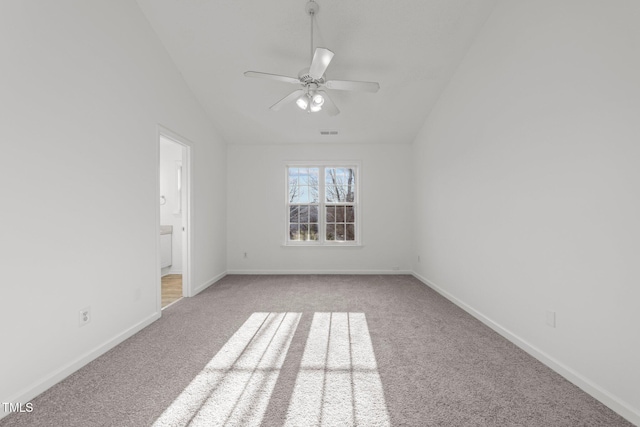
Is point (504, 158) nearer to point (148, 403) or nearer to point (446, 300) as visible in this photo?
point (446, 300)

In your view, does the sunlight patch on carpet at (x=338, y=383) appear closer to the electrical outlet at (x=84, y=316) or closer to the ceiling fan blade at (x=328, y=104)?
the electrical outlet at (x=84, y=316)

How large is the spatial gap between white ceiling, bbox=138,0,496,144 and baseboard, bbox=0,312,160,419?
117 inches

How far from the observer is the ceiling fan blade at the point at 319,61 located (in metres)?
2.38

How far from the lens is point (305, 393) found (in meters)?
1.85

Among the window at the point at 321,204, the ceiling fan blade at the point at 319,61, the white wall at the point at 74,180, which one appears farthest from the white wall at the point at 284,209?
the ceiling fan blade at the point at 319,61

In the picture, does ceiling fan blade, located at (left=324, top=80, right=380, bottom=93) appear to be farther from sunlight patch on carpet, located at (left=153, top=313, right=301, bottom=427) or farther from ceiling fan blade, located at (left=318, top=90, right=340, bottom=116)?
sunlight patch on carpet, located at (left=153, top=313, right=301, bottom=427)

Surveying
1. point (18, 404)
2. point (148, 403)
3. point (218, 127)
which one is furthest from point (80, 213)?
point (218, 127)

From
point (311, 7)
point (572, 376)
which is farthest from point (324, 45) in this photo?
point (572, 376)

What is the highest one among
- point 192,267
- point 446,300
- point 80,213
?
point 80,213

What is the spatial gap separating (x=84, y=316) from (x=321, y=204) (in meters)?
4.05

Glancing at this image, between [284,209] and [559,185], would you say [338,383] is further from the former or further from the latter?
[284,209]

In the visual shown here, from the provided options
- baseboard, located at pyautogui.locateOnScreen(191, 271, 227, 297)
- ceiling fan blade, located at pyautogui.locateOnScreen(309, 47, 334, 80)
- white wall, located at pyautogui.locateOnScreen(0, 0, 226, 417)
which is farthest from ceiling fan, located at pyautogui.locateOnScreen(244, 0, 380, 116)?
baseboard, located at pyautogui.locateOnScreen(191, 271, 227, 297)

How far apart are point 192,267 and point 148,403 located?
2505 millimetres

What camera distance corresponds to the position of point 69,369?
207 cm
